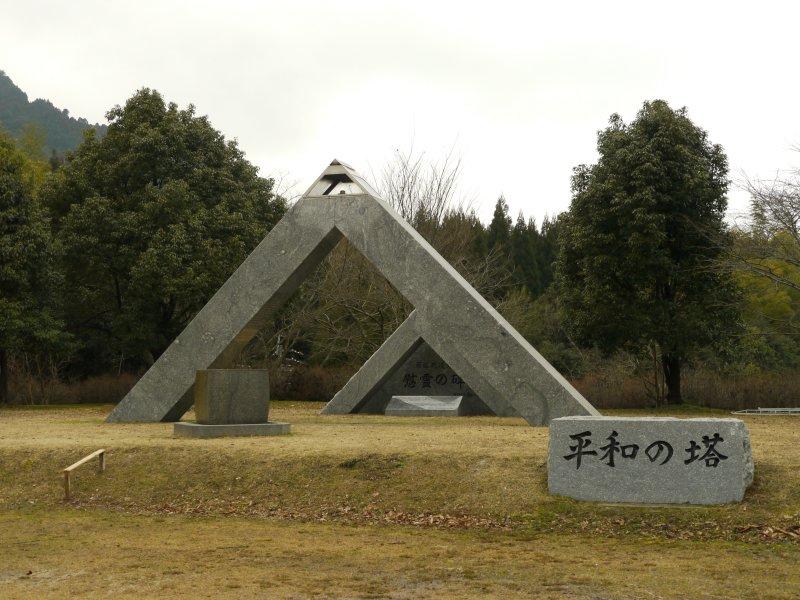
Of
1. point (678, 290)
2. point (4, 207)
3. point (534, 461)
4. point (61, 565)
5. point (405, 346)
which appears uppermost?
point (4, 207)

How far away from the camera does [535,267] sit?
48.0m

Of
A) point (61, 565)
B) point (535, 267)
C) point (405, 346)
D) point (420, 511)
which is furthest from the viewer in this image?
point (535, 267)

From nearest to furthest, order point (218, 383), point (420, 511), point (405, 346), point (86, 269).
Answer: point (420, 511) → point (218, 383) → point (405, 346) → point (86, 269)

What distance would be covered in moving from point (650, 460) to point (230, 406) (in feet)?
23.0

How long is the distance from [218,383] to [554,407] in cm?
527

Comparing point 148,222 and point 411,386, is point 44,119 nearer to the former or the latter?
point 148,222

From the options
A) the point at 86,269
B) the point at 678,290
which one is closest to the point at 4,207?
the point at 86,269

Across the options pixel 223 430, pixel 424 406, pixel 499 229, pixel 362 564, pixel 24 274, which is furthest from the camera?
pixel 499 229

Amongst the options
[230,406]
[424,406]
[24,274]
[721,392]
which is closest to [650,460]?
[230,406]

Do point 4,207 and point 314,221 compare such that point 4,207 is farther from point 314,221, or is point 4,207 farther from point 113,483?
point 113,483

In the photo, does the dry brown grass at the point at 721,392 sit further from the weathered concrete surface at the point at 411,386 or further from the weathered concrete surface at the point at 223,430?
the weathered concrete surface at the point at 223,430

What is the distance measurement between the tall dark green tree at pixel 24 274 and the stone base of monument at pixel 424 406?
9562 millimetres

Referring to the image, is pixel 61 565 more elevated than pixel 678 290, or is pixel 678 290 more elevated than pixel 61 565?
pixel 678 290

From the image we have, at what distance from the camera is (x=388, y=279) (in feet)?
52.1
